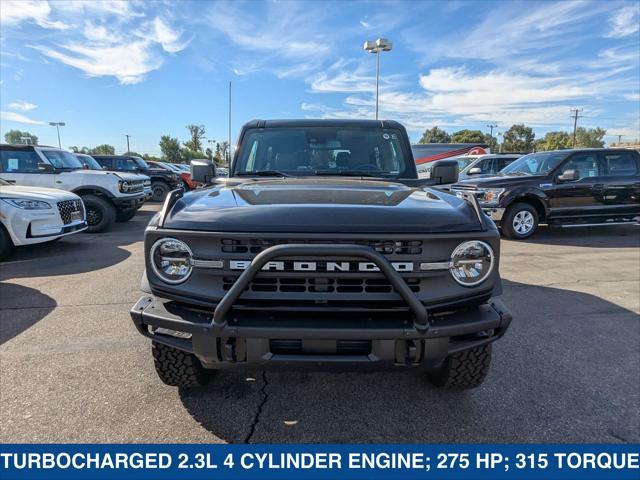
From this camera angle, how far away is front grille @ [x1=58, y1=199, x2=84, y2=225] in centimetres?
671

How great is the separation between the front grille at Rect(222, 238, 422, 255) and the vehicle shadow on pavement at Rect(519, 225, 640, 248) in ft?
23.7

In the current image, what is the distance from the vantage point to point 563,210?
8.22 m

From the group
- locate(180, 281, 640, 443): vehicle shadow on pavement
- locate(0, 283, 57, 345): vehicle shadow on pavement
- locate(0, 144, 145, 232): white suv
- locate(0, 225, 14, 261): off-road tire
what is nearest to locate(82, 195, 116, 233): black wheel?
locate(0, 144, 145, 232): white suv

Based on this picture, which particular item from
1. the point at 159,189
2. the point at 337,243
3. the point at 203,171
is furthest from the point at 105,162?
the point at 337,243

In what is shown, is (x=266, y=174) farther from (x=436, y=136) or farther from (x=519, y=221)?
(x=436, y=136)

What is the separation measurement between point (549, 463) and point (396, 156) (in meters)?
2.42

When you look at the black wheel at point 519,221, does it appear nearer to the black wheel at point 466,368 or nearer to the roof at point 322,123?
the roof at point 322,123

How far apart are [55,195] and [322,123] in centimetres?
549

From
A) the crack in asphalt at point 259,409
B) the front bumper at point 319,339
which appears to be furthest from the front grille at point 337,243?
the crack in asphalt at point 259,409

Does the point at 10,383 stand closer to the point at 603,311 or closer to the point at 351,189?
the point at 351,189

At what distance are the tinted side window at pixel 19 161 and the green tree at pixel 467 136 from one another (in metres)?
68.3

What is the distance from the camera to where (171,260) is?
1.98 meters

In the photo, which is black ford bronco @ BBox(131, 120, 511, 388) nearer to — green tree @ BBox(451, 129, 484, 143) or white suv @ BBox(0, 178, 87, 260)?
white suv @ BBox(0, 178, 87, 260)

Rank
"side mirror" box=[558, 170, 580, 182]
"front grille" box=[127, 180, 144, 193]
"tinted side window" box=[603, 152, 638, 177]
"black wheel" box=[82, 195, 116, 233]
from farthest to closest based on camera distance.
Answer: "front grille" box=[127, 180, 144, 193] → "black wheel" box=[82, 195, 116, 233] → "tinted side window" box=[603, 152, 638, 177] → "side mirror" box=[558, 170, 580, 182]
